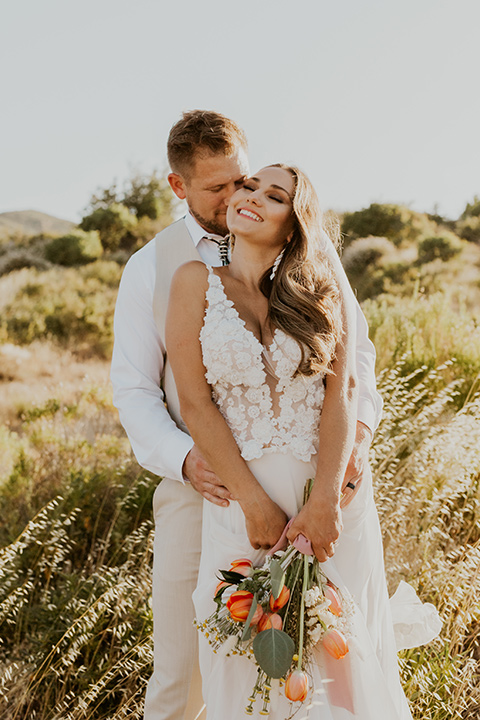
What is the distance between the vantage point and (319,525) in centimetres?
209

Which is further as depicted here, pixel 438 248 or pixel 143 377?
pixel 438 248

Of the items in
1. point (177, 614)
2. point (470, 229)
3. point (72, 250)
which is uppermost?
point (177, 614)

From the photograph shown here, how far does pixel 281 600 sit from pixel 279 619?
0.05 metres

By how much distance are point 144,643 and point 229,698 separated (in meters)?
1.26

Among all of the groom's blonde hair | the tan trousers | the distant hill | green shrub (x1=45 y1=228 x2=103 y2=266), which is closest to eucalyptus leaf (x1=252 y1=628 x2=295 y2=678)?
the tan trousers

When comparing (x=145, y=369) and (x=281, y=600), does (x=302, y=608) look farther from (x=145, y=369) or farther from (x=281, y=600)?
(x=145, y=369)

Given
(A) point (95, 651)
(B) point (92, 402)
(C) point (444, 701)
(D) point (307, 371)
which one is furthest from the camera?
(B) point (92, 402)


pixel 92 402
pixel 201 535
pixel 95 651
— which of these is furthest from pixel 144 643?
pixel 92 402

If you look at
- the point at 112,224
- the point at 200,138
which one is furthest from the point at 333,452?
the point at 112,224

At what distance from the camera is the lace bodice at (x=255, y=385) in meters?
2.14

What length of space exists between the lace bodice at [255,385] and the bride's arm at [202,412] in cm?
3

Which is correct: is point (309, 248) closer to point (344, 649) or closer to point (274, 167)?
point (274, 167)

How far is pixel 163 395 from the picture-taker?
2.70m

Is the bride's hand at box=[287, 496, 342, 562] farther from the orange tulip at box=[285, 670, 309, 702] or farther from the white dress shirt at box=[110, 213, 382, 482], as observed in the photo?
the white dress shirt at box=[110, 213, 382, 482]
